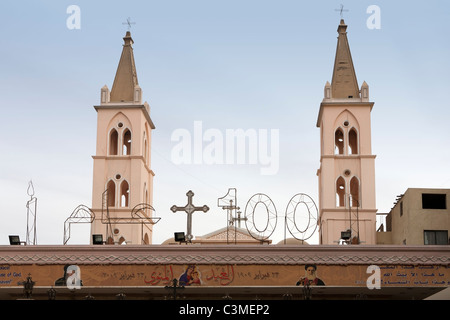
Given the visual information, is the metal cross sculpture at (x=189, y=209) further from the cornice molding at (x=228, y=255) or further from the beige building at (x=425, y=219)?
the beige building at (x=425, y=219)

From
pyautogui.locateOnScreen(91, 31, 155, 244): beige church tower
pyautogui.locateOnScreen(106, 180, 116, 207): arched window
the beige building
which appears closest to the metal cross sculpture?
the beige building

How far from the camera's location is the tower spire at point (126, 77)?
53.7 meters

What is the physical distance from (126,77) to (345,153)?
48.7 ft

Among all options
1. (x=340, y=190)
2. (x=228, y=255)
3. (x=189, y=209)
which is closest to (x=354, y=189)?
(x=340, y=190)

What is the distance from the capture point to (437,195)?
134 ft

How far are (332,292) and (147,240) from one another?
21206mm

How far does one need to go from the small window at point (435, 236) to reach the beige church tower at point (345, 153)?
31.5 feet

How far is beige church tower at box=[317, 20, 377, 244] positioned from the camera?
165ft

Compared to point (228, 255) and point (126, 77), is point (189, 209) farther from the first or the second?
point (126, 77)

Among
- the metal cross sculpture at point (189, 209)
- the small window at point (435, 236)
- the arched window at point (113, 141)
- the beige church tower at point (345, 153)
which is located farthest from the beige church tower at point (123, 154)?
the small window at point (435, 236)

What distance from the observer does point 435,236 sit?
4000 centimetres

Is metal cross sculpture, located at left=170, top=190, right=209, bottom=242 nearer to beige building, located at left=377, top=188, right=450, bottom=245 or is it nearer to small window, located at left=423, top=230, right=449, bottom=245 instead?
beige building, located at left=377, top=188, right=450, bottom=245
